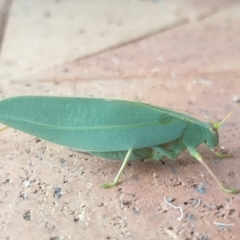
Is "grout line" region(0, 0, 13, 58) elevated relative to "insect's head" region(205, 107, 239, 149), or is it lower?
lower

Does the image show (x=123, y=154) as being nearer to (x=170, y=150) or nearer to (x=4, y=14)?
(x=170, y=150)

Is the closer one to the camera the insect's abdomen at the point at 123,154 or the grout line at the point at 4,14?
the insect's abdomen at the point at 123,154

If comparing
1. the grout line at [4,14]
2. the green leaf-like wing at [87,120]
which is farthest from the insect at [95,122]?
the grout line at [4,14]

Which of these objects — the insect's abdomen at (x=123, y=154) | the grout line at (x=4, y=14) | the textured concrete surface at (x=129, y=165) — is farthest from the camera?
the grout line at (x=4, y=14)

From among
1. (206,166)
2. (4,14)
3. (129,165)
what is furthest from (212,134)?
(4,14)

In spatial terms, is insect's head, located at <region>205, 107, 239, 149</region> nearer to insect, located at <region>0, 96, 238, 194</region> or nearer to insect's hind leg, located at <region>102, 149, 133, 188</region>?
insect, located at <region>0, 96, 238, 194</region>

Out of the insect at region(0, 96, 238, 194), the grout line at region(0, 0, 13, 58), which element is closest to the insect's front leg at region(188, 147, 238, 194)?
the insect at region(0, 96, 238, 194)

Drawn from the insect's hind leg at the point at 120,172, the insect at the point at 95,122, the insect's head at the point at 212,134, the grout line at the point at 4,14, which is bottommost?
the grout line at the point at 4,14

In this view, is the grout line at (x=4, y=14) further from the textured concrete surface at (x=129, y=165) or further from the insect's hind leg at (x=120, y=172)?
the insect's hind leg at (x=120, y=172)
